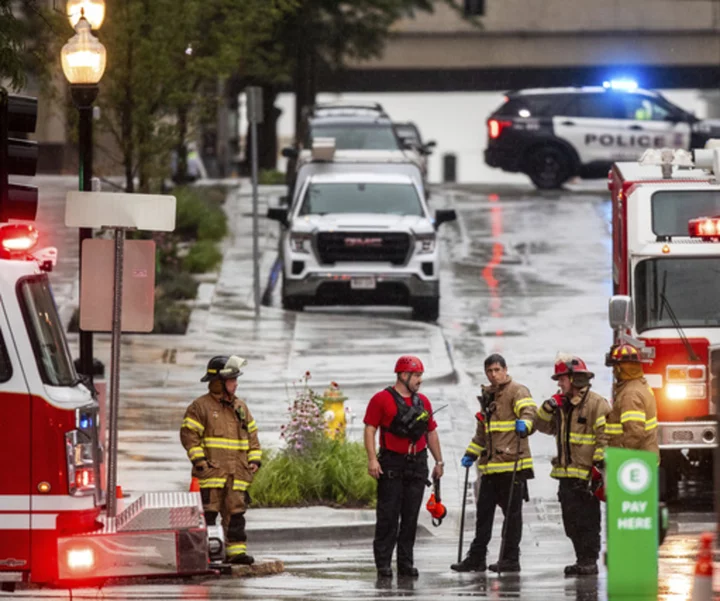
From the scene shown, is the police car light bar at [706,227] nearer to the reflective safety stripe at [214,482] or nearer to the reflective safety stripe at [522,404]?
the reflective safety stripe at [522,404]

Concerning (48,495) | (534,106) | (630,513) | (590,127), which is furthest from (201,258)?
(630,513)

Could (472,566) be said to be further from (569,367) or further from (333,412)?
(333,412)

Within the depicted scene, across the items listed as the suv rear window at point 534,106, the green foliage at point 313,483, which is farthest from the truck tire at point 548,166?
the green foliage at point 313,483

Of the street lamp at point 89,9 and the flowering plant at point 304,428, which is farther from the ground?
the street lamp at point 89,9

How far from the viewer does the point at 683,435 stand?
605 inches

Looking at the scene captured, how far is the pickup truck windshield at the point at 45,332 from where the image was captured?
10.1m

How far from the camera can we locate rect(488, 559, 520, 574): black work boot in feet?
42.1

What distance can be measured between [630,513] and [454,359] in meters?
13.8

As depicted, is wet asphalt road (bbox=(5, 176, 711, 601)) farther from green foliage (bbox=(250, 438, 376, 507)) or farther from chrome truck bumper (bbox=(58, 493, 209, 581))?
chrome truck bumper (bbox=(58, 493, 209, 581))

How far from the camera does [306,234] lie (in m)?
24.8

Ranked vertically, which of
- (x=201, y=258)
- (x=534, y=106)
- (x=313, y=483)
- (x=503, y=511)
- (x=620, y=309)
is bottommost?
(x=503, y=511)

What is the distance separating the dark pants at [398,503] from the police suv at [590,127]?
2411cm

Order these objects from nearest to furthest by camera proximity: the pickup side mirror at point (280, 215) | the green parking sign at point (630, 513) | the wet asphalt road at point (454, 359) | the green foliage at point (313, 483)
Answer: the green parking sign at point (630, 513) < the wet asphalt road at point (454, 359) < the green foliage at point (313, 483) < the pickup side mirror at point (280, 215)

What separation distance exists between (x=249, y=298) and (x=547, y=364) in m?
5.97
